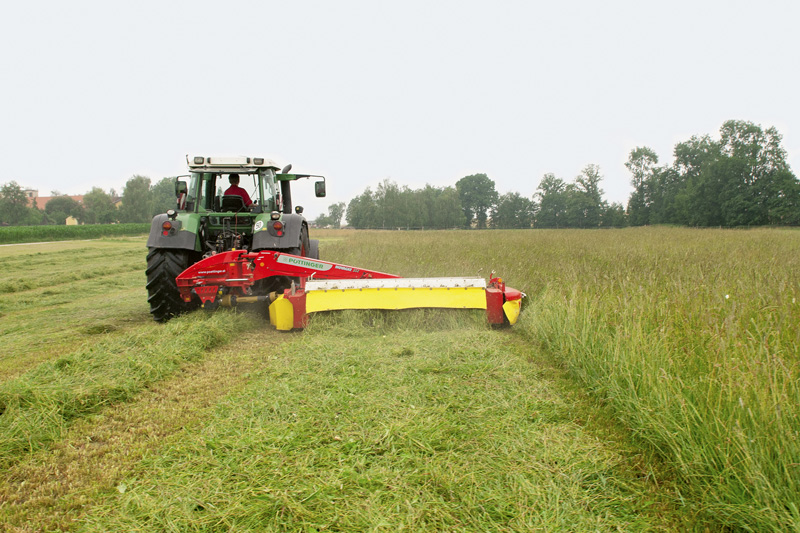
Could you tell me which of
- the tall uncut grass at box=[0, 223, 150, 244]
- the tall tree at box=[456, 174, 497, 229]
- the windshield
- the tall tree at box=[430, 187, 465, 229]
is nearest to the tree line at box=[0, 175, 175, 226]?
the tall uncut grass at box=[0, 223, 150, 244]

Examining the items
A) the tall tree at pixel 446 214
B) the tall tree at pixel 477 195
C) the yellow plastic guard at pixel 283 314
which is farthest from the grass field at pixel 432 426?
the tall tree at pixel 477 195

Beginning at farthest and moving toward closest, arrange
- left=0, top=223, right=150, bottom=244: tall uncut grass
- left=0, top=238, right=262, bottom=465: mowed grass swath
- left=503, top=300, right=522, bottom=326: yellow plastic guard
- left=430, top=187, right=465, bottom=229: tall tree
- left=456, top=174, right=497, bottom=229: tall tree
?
left=456, top=174, right=497, bottom=229: tall tree → left=430, top=187, right=465, bottom=229: tall tree → left=0, top=223, right=150, bottom=244: tall uncut grass → left=503, top=300, right=522, bottom=326: yellow plastic guard → left=0, top=238, right=262, bottom=465: mowed grass swath

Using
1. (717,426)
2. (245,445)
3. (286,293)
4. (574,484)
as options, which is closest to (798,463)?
(717,426)

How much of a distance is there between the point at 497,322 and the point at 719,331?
2.42 metres

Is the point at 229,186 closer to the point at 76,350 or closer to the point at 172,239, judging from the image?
the point at 172,239

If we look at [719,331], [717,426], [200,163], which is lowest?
[717,426]

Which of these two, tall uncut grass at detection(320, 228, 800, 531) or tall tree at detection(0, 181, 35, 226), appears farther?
tall tree at detection(0, 181, 35, 226)

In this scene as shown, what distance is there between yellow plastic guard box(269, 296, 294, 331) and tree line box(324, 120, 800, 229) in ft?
140

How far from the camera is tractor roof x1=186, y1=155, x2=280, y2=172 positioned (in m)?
5.75

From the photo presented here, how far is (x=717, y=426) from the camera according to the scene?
1.94 metres

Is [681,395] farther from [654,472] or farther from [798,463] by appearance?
[798,463]

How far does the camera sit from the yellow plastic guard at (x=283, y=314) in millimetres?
4797

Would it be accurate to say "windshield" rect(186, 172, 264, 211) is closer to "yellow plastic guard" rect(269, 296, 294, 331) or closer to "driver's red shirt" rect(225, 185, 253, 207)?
"driver's red shirt" rect(225, 185, 253, 207)

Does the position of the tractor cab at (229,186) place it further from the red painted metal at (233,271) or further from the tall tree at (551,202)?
the tall tree at (551,202)
